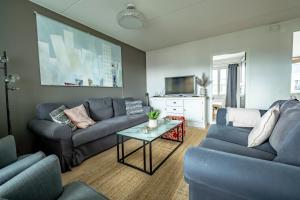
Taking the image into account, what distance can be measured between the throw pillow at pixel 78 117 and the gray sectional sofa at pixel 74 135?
138mm

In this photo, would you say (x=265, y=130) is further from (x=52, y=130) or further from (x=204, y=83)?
(x=204, y=83)

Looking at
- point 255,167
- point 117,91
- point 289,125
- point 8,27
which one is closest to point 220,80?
point 117,91

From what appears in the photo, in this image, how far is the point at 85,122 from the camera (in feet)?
7.39

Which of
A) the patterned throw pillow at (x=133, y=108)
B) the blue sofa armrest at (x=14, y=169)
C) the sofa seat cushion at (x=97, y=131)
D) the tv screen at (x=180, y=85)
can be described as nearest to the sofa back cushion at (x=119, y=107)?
the patterned throw pillow at (x=133, y=108)

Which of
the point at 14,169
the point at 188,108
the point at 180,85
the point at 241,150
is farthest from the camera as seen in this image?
the point at 180,85

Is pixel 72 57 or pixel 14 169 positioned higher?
pixel 72 57

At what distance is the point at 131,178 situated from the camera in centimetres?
158

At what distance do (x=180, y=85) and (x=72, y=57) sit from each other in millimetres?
2869

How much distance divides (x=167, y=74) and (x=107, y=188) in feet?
12.1

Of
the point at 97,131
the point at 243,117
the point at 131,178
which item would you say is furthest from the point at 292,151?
the point at 97,131

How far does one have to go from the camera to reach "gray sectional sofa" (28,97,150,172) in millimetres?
1711

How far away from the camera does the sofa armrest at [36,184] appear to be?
0.59 metres

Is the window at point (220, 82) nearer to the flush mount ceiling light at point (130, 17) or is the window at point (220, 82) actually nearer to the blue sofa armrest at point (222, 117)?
the blue sofa armrest at point (222, 117)

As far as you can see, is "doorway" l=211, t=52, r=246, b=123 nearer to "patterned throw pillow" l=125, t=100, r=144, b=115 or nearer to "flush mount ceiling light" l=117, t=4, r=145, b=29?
"patterned throw pillow" l=125, t=100, r=144, b=115
